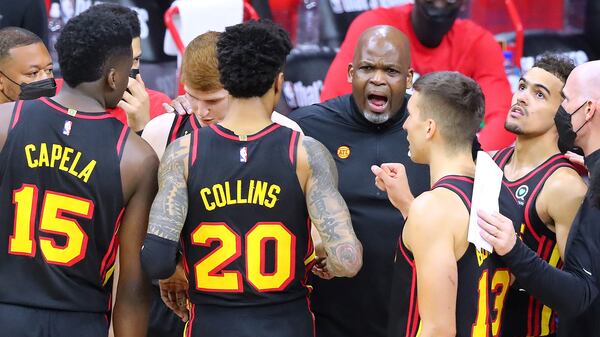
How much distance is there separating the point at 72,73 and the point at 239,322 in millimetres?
1209

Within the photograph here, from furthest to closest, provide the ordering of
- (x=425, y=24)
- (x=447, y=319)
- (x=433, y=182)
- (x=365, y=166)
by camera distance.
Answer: (x=425, y=24), (x=365, y=166), (x=433, y=182), (x=447, y=319)

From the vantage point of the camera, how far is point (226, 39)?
410cm

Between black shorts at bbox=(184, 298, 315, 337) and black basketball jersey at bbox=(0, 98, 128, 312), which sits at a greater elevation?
black basketball jersey at bbox=(0, 98, 128, 312)

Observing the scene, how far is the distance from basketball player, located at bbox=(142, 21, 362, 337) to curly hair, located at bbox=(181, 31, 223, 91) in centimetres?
43

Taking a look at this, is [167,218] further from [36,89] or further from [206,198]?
[36,89]

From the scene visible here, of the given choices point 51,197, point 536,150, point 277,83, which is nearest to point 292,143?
point 277,83

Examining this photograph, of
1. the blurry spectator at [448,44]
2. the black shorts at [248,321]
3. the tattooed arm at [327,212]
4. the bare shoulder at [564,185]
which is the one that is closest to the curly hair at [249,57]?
the tattooed arm at [327,212]

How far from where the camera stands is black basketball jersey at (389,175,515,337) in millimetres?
3928

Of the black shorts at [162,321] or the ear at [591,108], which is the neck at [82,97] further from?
the ear at [591,108]

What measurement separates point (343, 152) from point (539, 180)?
112cm

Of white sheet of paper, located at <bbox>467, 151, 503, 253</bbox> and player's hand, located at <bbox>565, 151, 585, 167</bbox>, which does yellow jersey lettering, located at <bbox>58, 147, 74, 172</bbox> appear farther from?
player's hand, located at <bbox>565, 151, 585, 167</bbox>

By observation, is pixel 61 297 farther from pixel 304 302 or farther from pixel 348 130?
pixel 348 130

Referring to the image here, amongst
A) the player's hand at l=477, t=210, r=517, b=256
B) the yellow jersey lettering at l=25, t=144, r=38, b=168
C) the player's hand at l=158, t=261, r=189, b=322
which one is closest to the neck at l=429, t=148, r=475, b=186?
the player's hand at l=477, t=210, r=517, b=256

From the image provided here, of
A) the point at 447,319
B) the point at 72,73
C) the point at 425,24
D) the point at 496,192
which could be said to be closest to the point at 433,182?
the point at 496,192
